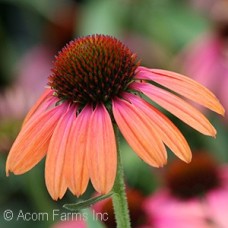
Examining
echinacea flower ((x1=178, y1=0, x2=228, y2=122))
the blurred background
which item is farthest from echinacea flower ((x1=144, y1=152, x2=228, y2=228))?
echinacea flower ((x1=178, y1=0, x2=228, y2=122))

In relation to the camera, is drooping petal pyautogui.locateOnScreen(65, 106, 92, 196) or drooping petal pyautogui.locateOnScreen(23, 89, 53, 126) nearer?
drooping petal pyautogui.locateOnScreen(65, 106, 92, 196)

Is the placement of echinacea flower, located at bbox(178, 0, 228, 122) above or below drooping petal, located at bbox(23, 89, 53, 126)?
above

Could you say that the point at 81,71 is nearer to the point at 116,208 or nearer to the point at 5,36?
the point at 116,208

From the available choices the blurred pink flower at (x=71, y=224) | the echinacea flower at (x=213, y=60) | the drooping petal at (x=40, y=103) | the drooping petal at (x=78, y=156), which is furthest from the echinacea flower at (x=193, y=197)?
the drooping petal at (x=78, y=156)

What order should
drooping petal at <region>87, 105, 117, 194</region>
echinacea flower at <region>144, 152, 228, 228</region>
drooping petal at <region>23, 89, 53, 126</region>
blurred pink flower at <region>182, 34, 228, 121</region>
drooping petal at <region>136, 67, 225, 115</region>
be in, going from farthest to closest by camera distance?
blurred pink flower at <region>182, 34, 228, 121</region>
echinacea flower at <region>144, 152, 228, 228</region>
drooping petal at <region>23, 89, 53, 126</region>
drooping petal at <region>136, 67, 225, 115</region>
drooping petal at <region>87, 105, 117, 194</region>

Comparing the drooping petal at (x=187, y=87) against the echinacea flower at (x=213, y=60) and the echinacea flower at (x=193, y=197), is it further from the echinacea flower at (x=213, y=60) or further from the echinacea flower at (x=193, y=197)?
the echinacea flower at (x=213, y=60)

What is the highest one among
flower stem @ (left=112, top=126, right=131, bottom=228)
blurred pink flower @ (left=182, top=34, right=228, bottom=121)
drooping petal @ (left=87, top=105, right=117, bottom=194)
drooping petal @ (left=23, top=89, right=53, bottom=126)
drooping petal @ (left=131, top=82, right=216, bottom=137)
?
blurred pink flower @ (left=182, top=34, right=228, bottom=121)

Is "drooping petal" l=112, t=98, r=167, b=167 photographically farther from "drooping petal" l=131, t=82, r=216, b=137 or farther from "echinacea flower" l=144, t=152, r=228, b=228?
"echinacea flower" l=144, t=152, r=228, b=228
